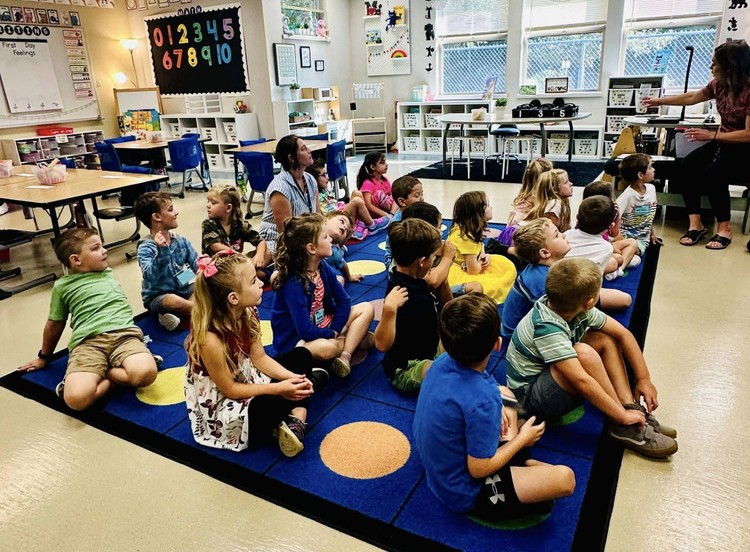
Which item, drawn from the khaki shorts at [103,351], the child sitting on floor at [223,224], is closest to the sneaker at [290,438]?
the khaki shorts at [103,351]

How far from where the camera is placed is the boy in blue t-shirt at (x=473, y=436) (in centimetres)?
137

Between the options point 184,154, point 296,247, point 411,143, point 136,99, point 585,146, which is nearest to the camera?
point 296,247

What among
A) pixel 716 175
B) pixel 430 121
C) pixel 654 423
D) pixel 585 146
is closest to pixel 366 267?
pixel 654 423

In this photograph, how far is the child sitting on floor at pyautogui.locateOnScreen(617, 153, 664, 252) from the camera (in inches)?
136

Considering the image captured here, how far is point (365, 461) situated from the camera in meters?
1.82

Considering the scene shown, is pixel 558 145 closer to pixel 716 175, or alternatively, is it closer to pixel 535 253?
pixel 716 175

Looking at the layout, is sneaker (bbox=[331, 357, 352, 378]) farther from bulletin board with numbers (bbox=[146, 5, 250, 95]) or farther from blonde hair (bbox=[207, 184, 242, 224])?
bulletin board with numbers (bbox=[146, 5, 250, 95])

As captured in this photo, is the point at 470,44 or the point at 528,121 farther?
the point at 470,44

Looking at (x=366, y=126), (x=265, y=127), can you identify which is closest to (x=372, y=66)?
(x=366, y=126)

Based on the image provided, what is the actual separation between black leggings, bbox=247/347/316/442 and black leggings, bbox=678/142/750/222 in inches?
139

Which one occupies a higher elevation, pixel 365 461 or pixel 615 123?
pixel 615 123

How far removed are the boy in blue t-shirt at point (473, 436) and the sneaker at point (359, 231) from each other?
2896 millimetres

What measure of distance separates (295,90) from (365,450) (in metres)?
7.35

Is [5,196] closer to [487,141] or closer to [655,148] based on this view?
[655,148]
